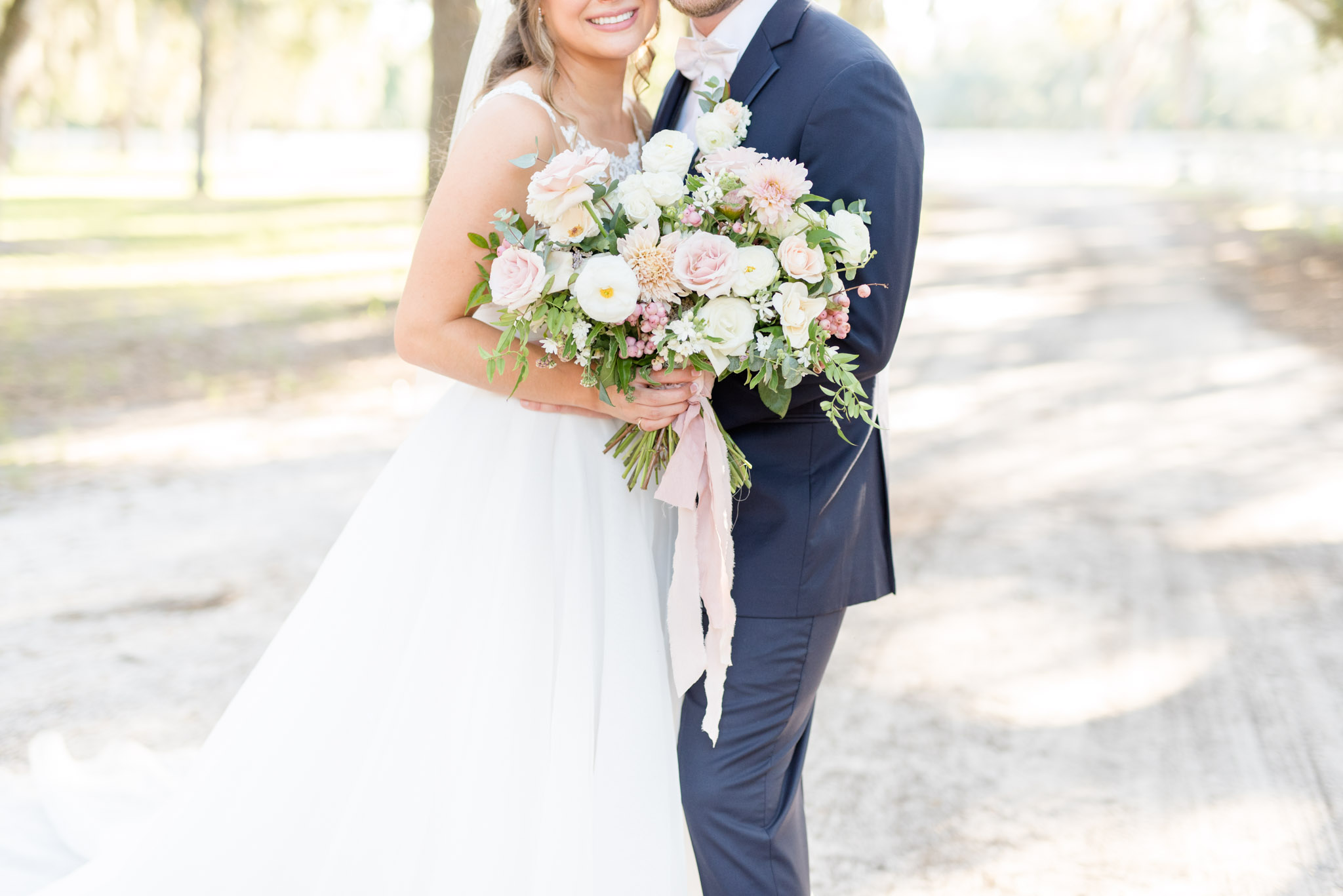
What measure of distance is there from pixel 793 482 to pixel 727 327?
1.54 ft

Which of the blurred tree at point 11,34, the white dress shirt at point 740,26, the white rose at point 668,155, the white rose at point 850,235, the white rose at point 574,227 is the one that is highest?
the white dress shirt at point 740,26

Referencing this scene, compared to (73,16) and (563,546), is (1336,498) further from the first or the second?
(73,16)

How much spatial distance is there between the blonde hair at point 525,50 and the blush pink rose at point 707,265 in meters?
0.74

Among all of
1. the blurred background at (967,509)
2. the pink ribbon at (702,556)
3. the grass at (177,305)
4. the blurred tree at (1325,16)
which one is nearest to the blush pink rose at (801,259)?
the pink ribbon at (702,556)

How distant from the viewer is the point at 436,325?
2467 mm

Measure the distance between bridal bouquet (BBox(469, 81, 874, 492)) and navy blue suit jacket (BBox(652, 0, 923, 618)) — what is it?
0.12 meters

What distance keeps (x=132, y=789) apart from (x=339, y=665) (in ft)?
4.18

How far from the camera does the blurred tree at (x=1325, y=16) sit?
13.5 meters

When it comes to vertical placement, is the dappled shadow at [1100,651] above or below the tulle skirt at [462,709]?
below

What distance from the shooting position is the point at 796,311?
78.6 inches

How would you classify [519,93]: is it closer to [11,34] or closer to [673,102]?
[673,102]

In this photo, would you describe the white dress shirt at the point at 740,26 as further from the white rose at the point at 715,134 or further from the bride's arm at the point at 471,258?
the bride's arm at the point at 471,258

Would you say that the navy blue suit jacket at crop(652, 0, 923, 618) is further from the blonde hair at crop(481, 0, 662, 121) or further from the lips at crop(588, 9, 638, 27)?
the blonde hair at crop(481, 0, 662, 121)

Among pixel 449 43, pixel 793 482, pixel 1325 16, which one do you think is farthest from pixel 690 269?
pixel 1325 16
